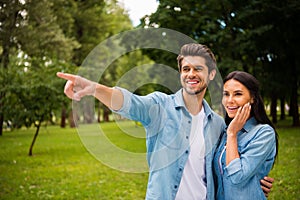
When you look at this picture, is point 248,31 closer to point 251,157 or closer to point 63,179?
point 63,179

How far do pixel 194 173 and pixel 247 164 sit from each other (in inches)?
11.7

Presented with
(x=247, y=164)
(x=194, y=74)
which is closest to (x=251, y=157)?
(x=247, y=164)

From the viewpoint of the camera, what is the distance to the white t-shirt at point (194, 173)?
191cm

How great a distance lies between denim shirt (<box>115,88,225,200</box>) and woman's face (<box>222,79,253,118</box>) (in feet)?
0.91

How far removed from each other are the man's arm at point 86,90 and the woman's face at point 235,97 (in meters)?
0.75

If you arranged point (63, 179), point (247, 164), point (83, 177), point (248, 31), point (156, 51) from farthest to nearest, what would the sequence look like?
point (248, 31), point (156, 51), point (83, 177), point (63, 179), point (247, 164)

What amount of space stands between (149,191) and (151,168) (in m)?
0.13

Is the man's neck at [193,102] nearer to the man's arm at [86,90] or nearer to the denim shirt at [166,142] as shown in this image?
the denim shirt at [166,142]

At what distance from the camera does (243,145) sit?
1.97m

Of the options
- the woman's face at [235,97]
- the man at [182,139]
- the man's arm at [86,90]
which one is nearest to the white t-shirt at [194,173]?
the man at [182,139]

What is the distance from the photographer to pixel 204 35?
24.5ft

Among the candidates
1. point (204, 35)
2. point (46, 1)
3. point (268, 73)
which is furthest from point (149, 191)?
point (268, 73)

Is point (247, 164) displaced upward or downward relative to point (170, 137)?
downward

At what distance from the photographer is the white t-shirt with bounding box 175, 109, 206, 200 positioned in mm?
1907
